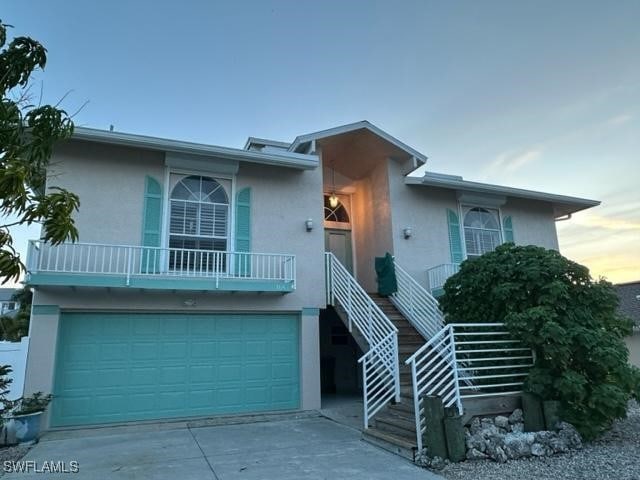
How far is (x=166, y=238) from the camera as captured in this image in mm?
9211

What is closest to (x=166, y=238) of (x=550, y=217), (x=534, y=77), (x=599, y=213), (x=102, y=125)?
(x=102, y=125)

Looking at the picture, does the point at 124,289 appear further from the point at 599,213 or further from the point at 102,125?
the point at 599,213

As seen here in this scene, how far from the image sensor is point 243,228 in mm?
9812

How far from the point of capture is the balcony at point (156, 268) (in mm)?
7801

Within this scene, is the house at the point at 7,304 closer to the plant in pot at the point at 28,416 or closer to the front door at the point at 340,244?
the plant in pot at the point at 28,416

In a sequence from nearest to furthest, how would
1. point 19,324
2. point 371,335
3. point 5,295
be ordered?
1. point 371,335
2. point 19,324
3. point 5,295

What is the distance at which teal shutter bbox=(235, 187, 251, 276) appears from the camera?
Answer: 9.51 meters

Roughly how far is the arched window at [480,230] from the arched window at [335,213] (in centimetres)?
351

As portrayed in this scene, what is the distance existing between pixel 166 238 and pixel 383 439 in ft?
19.6

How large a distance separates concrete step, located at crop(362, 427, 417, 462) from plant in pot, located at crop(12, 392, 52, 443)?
5.52 metres

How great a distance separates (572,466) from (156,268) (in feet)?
25.6

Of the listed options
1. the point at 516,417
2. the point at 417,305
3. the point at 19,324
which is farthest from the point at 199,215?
the point at 19,324

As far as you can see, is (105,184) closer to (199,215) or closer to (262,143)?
(199,215)

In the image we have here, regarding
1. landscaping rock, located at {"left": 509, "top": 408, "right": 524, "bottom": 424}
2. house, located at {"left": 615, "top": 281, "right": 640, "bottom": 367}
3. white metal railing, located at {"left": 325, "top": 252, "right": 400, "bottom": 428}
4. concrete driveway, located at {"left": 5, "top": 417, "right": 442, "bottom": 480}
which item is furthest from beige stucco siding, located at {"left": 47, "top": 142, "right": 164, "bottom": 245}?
house, located at {"left": 615, "top": 281, "right": 640, "bottom": 367}
